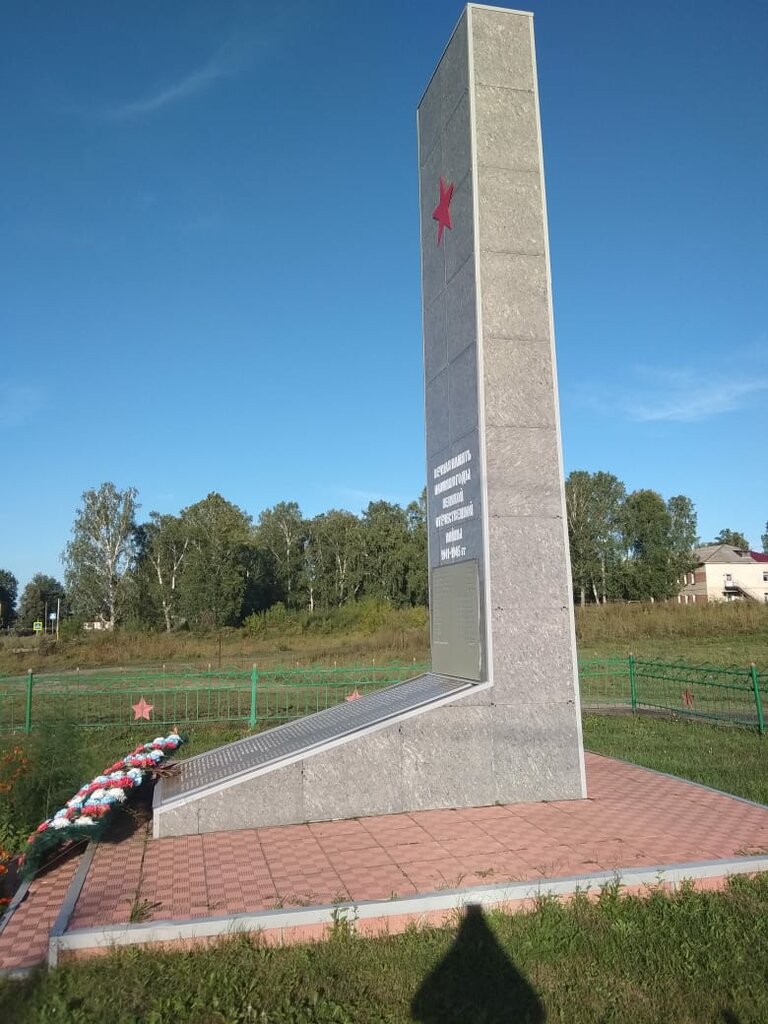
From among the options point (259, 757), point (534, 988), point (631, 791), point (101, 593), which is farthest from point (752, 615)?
point (101, 593)

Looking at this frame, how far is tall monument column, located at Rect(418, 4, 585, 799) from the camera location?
252 inches

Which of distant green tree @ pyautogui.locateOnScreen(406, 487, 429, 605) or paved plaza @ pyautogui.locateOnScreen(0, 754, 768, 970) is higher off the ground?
distant green tree @ pyautogui.locateOnScreen(406, 487, 429, 605)

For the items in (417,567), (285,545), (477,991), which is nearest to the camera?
(477,991)

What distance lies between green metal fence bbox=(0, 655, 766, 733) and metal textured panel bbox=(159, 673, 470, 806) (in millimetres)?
4167

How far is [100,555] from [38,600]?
43.7 m

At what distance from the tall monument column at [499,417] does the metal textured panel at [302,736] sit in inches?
14.6

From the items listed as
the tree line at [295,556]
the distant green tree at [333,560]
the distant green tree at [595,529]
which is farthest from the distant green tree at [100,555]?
the distant green tree at [595,529]

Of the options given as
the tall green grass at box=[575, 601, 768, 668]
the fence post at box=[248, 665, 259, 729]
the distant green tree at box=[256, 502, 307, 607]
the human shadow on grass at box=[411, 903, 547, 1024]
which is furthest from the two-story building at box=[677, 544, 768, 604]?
the human shadow on grass at box=[411, 903, 547, 1024]

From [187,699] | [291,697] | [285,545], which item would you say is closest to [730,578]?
[285,545]

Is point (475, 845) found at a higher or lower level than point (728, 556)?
lower

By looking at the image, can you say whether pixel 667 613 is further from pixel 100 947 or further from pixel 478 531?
pixel 100 947

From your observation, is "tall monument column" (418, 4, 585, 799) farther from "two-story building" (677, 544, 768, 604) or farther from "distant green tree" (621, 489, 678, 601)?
"two-story building" (677, 544, 768, 604)

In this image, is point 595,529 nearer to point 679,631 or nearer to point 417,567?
point 417,567

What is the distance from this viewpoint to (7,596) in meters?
93.6
